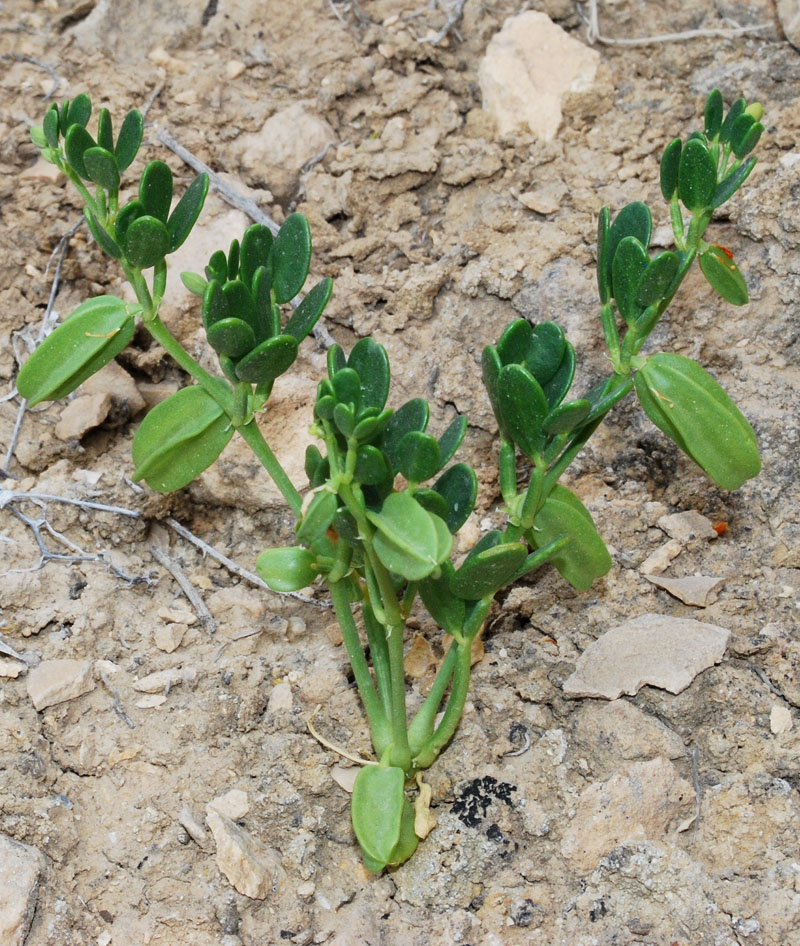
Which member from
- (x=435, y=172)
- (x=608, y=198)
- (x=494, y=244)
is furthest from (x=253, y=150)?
(x=608, y=198)

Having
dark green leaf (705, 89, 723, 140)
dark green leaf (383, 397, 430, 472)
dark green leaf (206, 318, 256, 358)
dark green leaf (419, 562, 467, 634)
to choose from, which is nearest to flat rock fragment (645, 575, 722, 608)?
dark green leaf (419, 562, 467, 634)

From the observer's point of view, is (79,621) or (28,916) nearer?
(28,916)

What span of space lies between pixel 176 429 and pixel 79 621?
53cm

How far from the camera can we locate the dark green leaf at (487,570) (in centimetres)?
154

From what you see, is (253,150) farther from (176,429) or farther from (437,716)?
(437,716)

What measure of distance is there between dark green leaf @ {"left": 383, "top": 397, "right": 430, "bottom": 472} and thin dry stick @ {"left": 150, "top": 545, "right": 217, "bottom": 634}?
0.74 metres

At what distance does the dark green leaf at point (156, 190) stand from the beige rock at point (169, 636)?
83 cm

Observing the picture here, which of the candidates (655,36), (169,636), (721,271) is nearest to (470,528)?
(169,636)

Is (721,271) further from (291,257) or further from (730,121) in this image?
(291,257)

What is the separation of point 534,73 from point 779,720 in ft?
5.60

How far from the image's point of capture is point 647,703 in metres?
1.92

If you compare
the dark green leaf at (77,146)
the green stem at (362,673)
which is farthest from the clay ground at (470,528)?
the dark green leaf at (77,146)

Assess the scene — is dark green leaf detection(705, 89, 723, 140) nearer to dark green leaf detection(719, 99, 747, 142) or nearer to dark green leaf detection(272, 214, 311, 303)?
dark green leaf detection(719, 99, 747, 142)

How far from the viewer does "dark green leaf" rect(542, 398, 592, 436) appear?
1514mm
